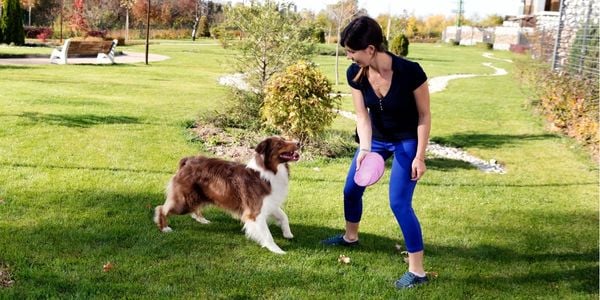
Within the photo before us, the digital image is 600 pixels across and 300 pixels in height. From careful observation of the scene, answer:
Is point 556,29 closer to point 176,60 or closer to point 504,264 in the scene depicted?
point 504,264

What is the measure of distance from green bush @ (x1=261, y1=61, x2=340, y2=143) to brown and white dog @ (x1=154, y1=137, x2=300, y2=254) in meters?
3.63

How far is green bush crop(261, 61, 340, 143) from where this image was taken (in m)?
8.67

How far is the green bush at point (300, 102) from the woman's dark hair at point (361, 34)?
15.4ft

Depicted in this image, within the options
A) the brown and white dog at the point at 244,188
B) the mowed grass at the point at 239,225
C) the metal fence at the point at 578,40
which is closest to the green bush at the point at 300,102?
the mowed grass at the point at 239,225

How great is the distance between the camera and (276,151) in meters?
4.90

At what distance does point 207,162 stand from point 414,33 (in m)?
90.2

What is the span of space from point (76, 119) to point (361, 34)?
7726 millimetres

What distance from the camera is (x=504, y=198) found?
7.34 m

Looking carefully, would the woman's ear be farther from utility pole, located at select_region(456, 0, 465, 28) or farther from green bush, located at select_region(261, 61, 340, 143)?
utility pole, located at select_region(456, 0, 465, 28)

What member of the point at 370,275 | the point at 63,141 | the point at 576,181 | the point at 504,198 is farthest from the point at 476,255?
the point at 63,141

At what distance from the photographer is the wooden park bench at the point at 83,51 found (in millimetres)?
22500

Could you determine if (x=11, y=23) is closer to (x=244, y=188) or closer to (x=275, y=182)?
(x=244, y=188)

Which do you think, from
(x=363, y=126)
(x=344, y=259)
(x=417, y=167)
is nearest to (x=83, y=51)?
(x=344, y=259)

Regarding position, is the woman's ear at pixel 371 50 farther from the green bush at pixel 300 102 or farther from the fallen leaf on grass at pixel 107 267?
the green bush at pixel 300 102
